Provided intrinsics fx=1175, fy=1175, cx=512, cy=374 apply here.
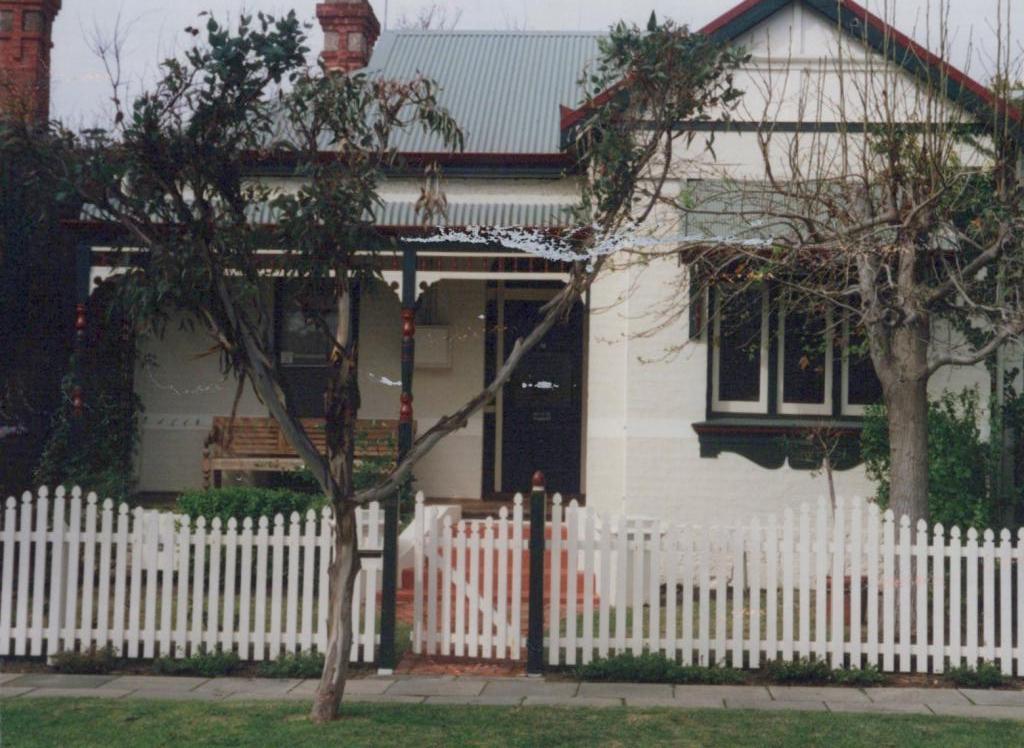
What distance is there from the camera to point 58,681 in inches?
324

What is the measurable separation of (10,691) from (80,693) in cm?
52

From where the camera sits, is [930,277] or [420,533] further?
[930,277]

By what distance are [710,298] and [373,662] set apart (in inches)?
215

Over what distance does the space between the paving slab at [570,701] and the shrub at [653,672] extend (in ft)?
1.84

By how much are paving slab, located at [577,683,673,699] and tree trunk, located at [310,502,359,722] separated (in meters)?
1.79

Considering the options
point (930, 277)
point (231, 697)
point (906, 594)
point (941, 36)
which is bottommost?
point (231, 697)

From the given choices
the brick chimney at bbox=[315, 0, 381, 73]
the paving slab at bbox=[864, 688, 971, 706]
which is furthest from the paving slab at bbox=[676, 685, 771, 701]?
the brick chimney at bbox=[315, 0, 381, 73]

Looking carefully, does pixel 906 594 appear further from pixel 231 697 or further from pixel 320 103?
pixel 320 103

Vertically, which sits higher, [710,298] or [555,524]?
[710,298]

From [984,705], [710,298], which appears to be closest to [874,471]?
[710,298]

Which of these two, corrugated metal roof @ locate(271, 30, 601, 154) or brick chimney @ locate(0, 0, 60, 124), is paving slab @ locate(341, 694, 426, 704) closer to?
corrugated metal roof @ locate(271, 30, 601, 154)

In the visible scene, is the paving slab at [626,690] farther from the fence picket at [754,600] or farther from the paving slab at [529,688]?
the fence picket at [754,600]

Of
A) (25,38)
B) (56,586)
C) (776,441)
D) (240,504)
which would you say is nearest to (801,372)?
(776,441)

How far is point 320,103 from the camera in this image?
688cm
